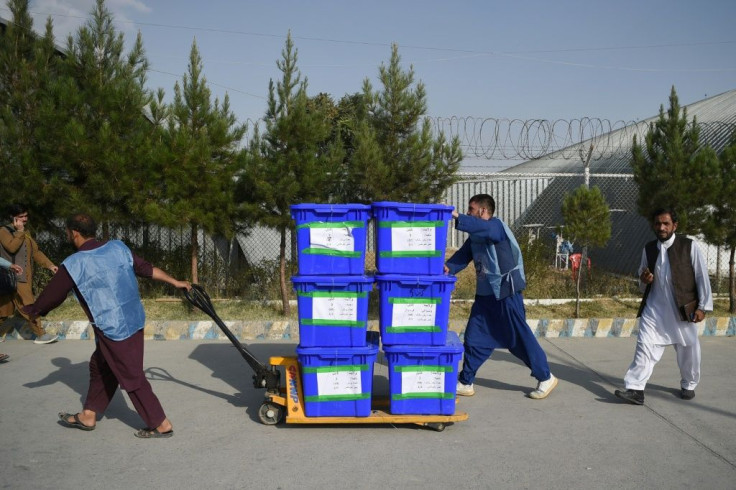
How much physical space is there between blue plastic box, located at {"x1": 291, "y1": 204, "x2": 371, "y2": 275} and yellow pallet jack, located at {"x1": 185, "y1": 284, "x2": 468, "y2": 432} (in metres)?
0.87

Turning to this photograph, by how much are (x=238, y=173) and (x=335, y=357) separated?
5.17 m

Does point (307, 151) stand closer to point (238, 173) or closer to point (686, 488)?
point (238, 173)

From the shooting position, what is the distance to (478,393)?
6.81m

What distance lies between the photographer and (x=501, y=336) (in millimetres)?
6609

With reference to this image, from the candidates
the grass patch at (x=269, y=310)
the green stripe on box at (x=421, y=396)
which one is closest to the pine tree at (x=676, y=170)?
the grass patch at (x=269, y=310)

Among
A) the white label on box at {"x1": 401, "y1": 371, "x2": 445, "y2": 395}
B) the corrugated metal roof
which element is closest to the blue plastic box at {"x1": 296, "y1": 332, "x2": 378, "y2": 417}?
the white label on box at {"x1": 401, "y1": 371, "x2": 445, "y2": 395}

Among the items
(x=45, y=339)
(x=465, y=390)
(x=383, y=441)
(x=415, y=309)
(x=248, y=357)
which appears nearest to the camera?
(x=383, y=441)


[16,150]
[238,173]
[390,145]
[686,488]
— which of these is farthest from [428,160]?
[686,488]

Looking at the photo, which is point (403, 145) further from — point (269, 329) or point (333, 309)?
point (333, 309)

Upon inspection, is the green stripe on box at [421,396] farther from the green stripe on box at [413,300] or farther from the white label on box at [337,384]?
the green stripe on box at [413,300]

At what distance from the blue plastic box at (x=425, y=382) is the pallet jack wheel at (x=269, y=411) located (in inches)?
36.3

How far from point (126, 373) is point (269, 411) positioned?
3.85 feet

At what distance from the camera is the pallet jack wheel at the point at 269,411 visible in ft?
18.9

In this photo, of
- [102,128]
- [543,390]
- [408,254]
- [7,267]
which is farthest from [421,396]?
[102,128]
